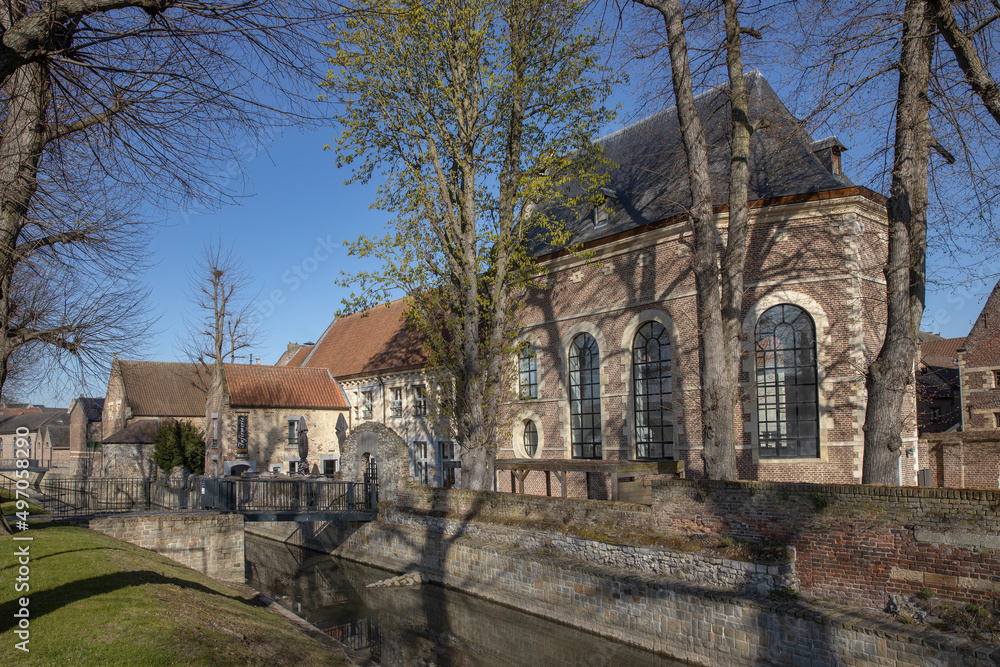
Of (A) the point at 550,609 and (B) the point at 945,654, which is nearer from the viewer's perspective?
(B) the point at 945,654

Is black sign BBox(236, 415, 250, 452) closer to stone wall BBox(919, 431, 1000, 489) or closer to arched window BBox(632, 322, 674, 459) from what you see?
arched window BBox(632, 322, 674, 459)

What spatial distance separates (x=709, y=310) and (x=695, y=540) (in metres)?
3.84

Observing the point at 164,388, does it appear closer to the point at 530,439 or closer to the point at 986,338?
the point at 530,439

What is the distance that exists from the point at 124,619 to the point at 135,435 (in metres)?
28.1

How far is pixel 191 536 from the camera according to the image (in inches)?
581

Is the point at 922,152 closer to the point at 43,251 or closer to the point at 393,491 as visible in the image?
the point at 43,251

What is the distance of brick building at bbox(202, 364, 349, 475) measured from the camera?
2561cm

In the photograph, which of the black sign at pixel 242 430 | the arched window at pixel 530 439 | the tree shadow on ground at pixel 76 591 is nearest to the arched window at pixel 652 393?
the arched window at pixel 530 439

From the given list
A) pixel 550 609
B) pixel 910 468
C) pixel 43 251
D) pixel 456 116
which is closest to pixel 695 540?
pixel 550 609

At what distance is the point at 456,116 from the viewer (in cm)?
1596

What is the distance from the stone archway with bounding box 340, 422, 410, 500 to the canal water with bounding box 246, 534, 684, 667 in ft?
7.39

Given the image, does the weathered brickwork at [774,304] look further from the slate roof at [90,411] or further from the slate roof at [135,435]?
Answer: the slate roof at [90,411]

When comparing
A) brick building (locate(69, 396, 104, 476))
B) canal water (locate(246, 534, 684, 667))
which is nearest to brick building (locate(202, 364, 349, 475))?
canal water (locate(246, 534, 684, 667))

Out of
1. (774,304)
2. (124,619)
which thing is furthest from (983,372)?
(124,619)
